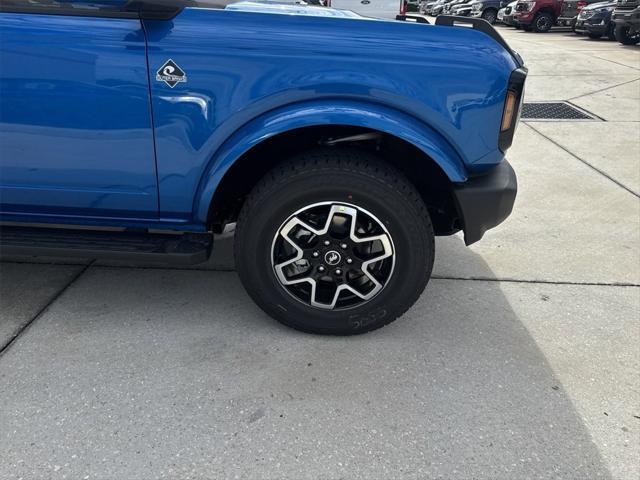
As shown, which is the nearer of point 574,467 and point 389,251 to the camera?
point 574,467

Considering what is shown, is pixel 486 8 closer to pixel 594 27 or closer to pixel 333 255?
pixel 594 27

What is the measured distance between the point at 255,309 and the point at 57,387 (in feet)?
3.45

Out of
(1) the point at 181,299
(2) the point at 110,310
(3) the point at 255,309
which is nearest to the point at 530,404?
A: (3) the point at 255,309

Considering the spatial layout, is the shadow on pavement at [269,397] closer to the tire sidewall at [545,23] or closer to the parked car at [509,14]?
the tire sidewall at [545,23]

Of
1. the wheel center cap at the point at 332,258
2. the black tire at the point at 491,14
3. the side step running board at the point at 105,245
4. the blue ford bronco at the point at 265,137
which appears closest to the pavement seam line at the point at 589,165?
the blue ford bronco at the point at 265,137

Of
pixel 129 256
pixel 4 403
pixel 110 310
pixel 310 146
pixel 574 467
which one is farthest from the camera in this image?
pixel 110 310

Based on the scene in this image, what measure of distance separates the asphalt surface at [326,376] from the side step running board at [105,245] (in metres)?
0.44

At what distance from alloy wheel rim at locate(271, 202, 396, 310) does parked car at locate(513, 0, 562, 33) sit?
19.9 metres

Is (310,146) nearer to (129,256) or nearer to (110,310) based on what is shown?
(129,256)

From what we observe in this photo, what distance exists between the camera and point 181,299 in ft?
10.3

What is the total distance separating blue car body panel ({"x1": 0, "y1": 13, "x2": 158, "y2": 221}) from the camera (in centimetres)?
236

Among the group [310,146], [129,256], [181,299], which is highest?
[310,146]

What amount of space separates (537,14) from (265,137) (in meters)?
20.4

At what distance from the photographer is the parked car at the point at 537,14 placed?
19.5 metres
